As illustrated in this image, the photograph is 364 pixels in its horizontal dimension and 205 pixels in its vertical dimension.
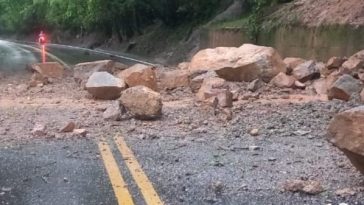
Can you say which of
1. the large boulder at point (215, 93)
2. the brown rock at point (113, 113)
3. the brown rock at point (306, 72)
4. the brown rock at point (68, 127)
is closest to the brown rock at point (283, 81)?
the brown rock at point (306, 72)

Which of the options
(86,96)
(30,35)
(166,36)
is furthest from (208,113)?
(30,35)

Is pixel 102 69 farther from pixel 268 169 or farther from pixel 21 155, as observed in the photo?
pixel 268 169

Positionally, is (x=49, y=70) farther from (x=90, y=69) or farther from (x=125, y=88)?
(x=125, y=88)

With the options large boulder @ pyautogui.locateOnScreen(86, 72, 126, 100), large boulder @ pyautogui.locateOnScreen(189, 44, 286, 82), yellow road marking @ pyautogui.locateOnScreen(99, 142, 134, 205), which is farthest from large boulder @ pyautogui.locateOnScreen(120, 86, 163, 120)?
large boulder @ pyautogui.locateOnScreen(189, 44, 286, 82)

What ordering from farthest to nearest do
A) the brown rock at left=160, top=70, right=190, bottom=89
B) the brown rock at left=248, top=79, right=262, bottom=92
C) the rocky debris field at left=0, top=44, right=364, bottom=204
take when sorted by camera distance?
the brown rock at left=160, top=70, right=190, bottom=89 → the brown rock at left=248, top=79, right=262, bottom=92 → the rocky debris field at left=0, top=44, right=364, bottom=204

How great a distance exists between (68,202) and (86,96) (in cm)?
Answer: 759

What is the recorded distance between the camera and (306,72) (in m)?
13.4

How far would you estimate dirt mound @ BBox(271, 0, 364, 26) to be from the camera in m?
16.2

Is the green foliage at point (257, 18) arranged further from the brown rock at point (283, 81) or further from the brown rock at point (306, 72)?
the brown rock at point (283, 81)

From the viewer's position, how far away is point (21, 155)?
6969 millimetres

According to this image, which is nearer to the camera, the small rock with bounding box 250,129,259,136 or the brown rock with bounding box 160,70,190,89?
the small rock with bounding box 250,129,259,136

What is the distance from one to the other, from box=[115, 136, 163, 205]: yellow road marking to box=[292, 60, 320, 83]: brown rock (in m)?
6.59

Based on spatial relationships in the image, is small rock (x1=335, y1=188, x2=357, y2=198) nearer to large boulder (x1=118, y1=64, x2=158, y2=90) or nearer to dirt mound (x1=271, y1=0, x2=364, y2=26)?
large boulder (x1=118, y1=64, x2=158, y2=90)

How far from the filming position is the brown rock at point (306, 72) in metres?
13.3
